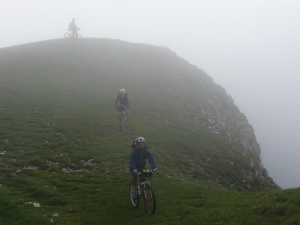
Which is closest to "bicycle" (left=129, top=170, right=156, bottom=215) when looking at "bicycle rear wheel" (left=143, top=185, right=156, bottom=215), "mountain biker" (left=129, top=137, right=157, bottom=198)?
"bicycle rear wheel" (left=143, top=185, right=156, bottom=215)

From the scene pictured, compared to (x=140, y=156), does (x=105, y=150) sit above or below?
above

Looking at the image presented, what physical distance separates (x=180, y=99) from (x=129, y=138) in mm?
23165

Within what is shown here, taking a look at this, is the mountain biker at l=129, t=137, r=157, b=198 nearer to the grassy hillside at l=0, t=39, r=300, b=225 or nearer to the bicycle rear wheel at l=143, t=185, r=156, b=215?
the bicycle rear wheel at l=143, t=185, r=156, b=215

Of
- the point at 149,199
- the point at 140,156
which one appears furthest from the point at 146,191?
the point at 140,156

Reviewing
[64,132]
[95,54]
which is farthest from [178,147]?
[95,54]

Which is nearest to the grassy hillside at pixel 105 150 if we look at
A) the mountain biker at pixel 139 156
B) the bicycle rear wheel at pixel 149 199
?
the bicycle rear wheel at pixel 149 199

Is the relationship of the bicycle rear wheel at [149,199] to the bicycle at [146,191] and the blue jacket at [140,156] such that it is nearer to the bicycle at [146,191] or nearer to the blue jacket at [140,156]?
the bicycle at [146,191]

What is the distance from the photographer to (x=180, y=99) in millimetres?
57156

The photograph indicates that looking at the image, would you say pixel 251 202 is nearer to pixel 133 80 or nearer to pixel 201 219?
pixel 201 219

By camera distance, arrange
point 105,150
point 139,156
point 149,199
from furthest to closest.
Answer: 1. point 105,150
2. point 139,156
3. point 149,199

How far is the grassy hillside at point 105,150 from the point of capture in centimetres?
1741

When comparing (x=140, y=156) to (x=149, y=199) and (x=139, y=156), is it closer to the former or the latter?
(x=139, y=156)

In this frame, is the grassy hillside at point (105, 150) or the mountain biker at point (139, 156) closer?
the grassy hillside at point (105, 150)

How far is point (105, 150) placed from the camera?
103 feet
